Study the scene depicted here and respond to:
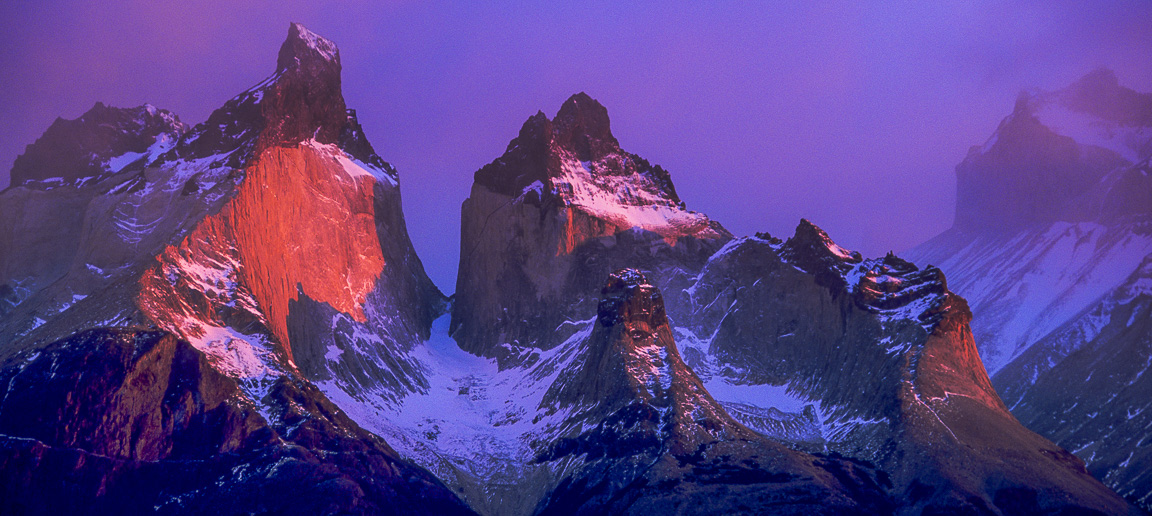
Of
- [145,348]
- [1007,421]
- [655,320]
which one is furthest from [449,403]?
[1007,421]

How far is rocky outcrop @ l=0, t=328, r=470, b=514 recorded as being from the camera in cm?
12562

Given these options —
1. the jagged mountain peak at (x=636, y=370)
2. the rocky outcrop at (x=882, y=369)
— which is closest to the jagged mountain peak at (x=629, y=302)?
the jagged mountain peak at (x=636, y=370)

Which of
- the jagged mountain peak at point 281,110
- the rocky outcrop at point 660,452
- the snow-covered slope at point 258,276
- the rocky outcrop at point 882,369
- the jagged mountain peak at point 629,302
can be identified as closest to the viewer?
the rocky outcrop at point 660,452

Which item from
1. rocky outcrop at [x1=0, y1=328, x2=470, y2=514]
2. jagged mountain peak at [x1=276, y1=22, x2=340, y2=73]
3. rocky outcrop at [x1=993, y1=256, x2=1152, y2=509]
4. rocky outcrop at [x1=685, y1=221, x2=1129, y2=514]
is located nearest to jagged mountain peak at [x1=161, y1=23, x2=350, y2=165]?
jagged mountain peak at [x1=276, y1=22, x2=340, y2=73]

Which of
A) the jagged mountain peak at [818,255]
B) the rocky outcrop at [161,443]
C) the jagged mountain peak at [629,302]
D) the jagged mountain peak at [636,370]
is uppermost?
the jagged mountain peak at [818,255]

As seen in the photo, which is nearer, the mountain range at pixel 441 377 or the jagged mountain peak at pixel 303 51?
the mountain range at pixel 441 377

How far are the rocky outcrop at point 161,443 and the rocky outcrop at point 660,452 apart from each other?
62.5ft

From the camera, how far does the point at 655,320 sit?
171 m

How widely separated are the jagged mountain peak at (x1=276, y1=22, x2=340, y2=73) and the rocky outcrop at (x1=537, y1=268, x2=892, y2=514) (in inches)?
2288

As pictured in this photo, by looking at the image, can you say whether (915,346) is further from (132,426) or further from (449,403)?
(132,426)

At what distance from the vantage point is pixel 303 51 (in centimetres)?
19162

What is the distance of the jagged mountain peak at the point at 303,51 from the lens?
19075cm

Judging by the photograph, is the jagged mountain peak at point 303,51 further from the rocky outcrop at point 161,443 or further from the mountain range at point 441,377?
the rocky outcrop at point 161,443

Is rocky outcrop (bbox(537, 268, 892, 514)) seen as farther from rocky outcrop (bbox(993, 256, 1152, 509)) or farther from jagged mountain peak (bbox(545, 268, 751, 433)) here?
rocky outcrop (bbox(993, 256, 1152, 509))
